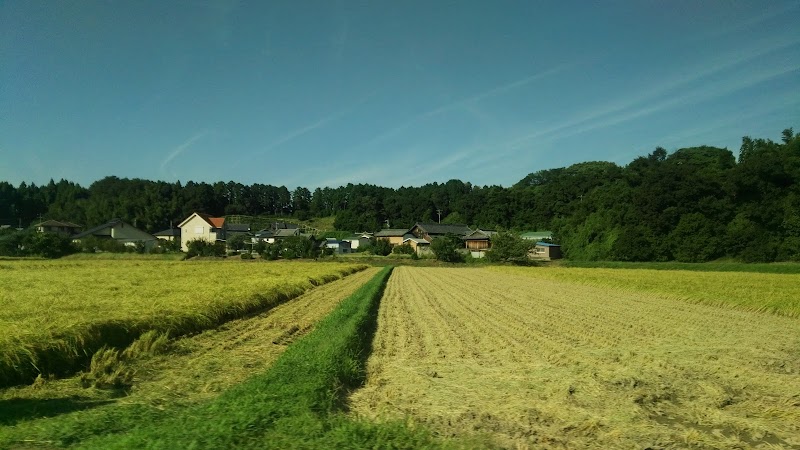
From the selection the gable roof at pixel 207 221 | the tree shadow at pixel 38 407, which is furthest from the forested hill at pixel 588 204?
the tree shadow at pixel 38 407

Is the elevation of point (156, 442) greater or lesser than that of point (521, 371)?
greater

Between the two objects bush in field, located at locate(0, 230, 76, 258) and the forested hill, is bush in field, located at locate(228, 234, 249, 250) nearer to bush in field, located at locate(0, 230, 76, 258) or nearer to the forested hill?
bush in field, located at locate(0, 230, 76, 258)

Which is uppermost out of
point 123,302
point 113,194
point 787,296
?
point 113,194

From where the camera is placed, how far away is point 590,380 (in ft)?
27.1

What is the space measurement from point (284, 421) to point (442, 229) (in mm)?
101452

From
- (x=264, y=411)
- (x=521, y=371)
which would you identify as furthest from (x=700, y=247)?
(x=264, y=411)

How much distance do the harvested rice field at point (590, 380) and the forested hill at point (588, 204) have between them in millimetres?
51752

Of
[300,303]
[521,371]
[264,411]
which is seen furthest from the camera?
[300,303]

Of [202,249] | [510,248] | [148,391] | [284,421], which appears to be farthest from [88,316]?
[202,249]

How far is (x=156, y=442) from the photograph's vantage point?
14.8ft

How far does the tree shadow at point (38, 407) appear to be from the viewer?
5.88m

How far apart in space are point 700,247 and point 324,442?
68371mm

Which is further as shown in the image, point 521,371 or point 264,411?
point 521,371

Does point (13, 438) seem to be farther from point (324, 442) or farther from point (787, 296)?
point (787, 296)
